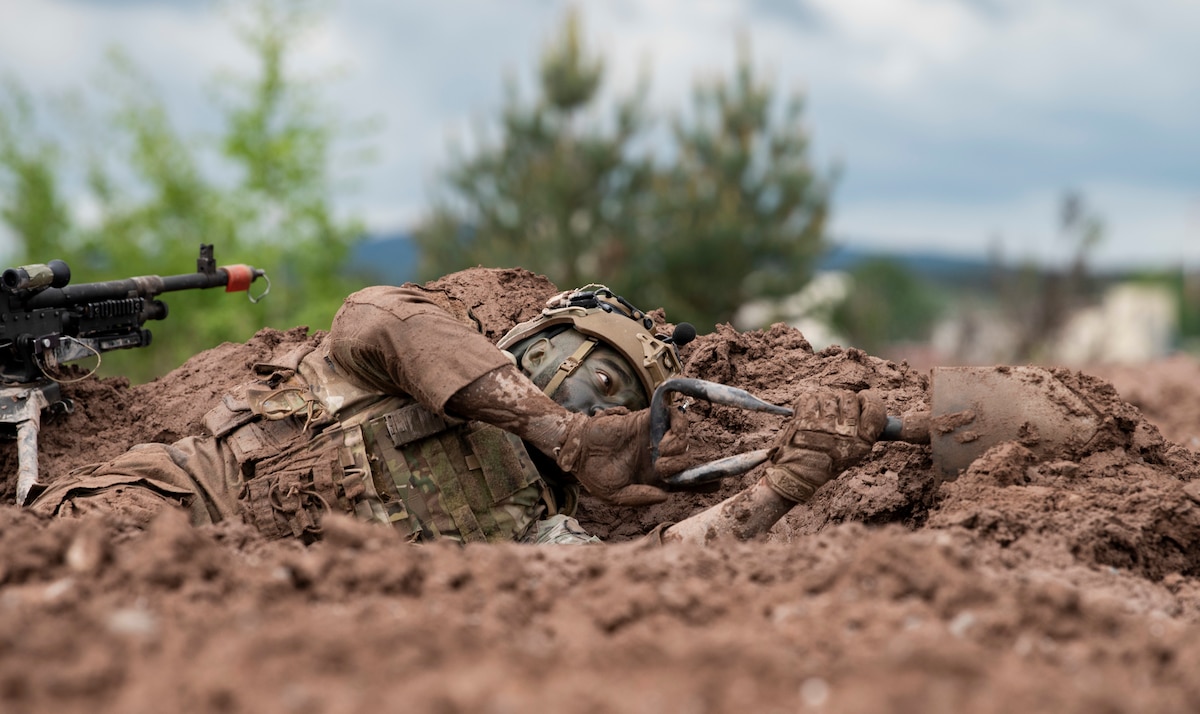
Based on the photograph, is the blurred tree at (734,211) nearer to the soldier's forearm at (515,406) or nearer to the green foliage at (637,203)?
the green foliage at (637,203)

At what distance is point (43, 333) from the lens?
14.0 ft

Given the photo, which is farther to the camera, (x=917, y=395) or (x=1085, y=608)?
(x=917, y=395)

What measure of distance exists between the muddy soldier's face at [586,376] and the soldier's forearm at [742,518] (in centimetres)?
52

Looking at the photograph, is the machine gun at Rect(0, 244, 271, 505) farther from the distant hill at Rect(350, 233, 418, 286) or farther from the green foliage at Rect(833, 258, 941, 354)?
the green foliage at Rect(833, 258, 941, 354)

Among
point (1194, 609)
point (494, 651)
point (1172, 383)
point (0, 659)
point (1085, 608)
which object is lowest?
point (1172, 383)

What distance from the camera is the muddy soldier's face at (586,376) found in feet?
12.4

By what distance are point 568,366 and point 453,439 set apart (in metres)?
0.48

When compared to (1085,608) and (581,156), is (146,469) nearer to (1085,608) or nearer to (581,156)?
(1085,608)

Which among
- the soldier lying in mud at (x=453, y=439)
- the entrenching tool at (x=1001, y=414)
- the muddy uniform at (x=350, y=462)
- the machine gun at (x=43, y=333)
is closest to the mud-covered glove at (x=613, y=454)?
the soldier lying in mud at (x=453, y=439)

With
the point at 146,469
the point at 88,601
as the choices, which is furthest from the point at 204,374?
the point at 88,601

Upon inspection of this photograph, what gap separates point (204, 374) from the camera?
491cm

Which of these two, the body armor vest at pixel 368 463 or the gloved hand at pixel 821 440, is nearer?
the gloved hand at pixel 821 440

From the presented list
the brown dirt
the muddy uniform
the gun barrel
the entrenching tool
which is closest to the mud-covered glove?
the entrenching tool

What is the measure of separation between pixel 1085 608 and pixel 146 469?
296 centimetres
